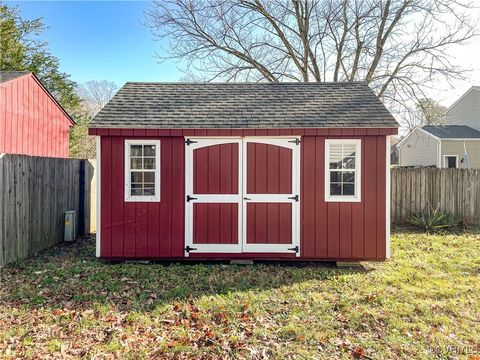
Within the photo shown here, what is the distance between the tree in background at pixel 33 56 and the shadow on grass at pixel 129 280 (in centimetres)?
1277

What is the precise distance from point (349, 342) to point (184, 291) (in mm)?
2463

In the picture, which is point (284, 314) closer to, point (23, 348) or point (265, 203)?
point (265, 203)

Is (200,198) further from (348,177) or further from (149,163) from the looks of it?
(348,177)

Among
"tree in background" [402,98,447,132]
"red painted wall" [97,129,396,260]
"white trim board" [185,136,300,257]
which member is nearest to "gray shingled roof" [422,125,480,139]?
"tree in background" [402,98,447,132]

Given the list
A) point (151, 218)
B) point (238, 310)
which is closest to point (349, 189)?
point (238, 310)

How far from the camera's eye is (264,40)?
49.6 ft

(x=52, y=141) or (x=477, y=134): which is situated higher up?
(x=477, y=134)

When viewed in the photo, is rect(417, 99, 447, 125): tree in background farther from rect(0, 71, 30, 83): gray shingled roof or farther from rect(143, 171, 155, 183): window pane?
rect(0, 71, 30, 83): gray shingled roof

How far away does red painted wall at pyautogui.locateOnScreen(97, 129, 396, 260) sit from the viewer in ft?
20.0

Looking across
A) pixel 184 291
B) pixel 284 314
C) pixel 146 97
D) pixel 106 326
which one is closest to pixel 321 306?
pixel 284 314

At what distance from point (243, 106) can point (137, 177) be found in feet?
9.01

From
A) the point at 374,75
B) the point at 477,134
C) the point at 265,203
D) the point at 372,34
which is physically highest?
the point at 372,34

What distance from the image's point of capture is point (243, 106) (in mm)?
6902

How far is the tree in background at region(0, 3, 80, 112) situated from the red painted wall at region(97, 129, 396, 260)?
12.9 m
